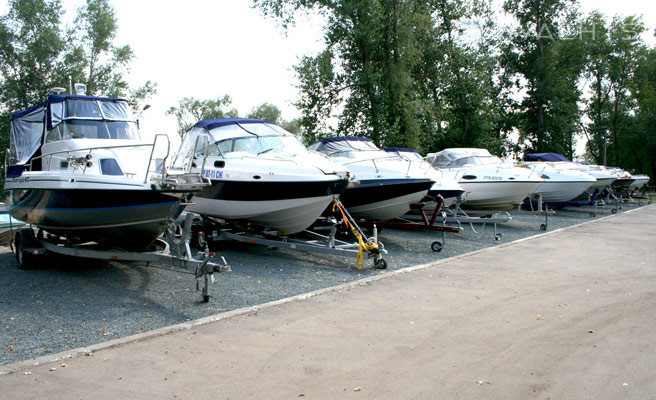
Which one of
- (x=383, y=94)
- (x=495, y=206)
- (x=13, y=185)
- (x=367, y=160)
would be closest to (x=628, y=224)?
(x=495, y=206)

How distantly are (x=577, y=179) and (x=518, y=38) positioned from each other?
22.1 meters

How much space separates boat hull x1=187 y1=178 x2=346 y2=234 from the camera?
941 cm

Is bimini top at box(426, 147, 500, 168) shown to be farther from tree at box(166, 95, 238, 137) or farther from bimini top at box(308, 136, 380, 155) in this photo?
tree at box(166, 95, 238, 137)

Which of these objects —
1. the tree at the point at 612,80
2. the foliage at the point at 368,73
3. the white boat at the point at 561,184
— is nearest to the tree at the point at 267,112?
the tree at the point at 612,80

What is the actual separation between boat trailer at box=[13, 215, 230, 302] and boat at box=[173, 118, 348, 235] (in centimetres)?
167

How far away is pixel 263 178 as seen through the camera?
30.8 ft

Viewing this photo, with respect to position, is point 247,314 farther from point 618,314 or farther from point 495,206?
point 495,206

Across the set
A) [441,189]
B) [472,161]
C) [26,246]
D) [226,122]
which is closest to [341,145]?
[441,189]

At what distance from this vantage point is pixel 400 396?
384 cm

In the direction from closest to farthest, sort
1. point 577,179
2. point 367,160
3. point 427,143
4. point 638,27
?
1. point 367,160
2. point 577,179
3. point 427,143
4. point 638,27

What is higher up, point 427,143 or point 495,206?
point 427,143

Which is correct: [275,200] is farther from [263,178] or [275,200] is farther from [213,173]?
[213,173]

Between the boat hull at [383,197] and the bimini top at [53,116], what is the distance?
17.0 feet

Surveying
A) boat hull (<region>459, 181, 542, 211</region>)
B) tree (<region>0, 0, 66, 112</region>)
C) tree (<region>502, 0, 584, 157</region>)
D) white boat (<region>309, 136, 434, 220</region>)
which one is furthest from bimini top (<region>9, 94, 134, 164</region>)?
tree (<region>502, 0, 584, 157</region>)
